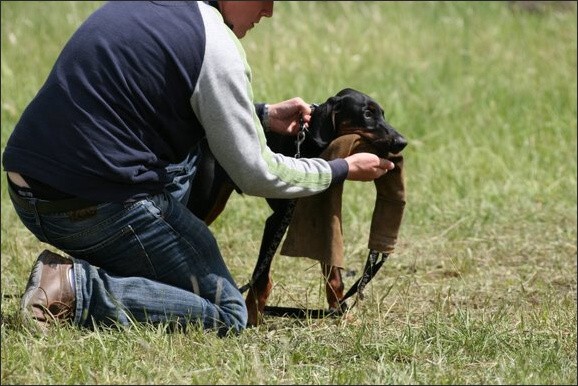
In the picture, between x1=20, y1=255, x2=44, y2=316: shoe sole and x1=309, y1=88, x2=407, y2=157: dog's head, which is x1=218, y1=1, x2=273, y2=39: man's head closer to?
x1=309, y1=88, x2=407, y2=157: dog's head

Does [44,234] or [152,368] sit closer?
[152,368]

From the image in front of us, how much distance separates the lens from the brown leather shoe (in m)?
3.69

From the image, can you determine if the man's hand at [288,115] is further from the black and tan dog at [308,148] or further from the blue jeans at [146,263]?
the blue jeans at [146,263]

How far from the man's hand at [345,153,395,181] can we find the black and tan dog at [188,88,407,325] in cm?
18

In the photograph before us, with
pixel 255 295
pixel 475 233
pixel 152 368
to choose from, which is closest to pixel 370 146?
pixel 255 295

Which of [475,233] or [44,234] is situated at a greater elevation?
[44,234]

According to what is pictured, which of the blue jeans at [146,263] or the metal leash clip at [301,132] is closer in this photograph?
the blue jeans at [146,263]

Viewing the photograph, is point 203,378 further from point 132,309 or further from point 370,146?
point 370,146

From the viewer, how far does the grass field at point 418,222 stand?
3.34m

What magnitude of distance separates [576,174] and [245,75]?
4.06 meters

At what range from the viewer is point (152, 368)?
321 centimetres

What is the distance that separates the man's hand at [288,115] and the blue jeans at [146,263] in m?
0.45

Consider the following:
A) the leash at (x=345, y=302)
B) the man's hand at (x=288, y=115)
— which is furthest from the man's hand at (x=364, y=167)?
the leash at (x=345, y=302)

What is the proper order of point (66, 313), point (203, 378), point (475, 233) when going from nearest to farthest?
point (203, 378)
point (66, 313)
point (475, 233)
